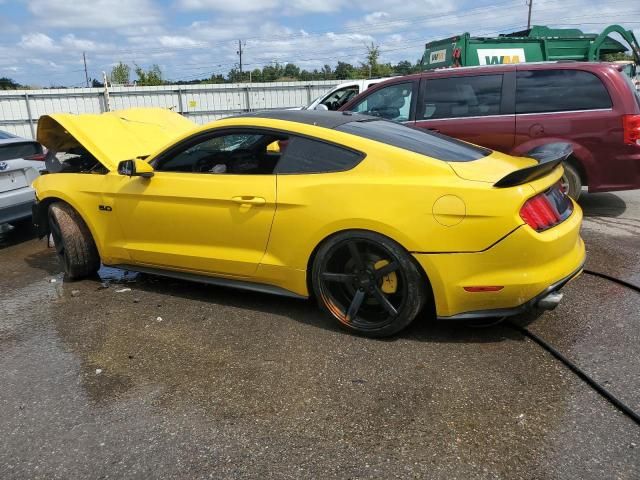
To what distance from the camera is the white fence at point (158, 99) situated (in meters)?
16.5

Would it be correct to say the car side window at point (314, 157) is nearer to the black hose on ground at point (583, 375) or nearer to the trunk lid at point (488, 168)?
the trunk lid at point (488, 168)

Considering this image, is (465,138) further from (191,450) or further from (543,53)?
(543,53)

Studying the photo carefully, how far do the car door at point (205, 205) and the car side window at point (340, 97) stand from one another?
6625 millimetres

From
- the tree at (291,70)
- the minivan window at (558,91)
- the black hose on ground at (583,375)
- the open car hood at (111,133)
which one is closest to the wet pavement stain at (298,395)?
the black hose on ground at (583,375)

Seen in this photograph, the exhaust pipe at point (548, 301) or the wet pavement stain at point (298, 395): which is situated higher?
the exhaust pipe at point (548, 301)

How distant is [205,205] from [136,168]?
62 cm

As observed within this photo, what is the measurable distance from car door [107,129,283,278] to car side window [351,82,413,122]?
11.1ft

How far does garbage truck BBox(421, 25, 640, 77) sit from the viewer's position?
12.4 m

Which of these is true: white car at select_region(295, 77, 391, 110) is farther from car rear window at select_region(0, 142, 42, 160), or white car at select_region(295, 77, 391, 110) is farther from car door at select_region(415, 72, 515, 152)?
car rear window at select_region(0, 142, 42, 160)

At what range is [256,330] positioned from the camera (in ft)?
12.4

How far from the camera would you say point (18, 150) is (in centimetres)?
650

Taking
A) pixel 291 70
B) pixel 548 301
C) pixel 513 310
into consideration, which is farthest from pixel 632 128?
pixel 291 70

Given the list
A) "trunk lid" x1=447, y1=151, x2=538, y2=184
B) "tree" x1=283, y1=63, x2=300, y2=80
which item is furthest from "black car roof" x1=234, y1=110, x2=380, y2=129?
"tree" x1=283, y1=63, x2=300, y2=80

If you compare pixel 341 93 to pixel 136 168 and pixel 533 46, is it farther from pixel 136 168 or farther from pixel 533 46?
pixel 136 168
